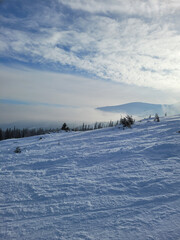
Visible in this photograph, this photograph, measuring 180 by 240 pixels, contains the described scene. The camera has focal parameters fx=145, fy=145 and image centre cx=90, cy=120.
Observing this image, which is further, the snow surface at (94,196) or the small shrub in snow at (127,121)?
the small shrub in snow at (127,121)

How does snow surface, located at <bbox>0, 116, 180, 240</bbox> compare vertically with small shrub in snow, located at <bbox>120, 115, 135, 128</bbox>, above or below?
below

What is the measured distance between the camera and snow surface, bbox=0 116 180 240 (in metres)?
2.53

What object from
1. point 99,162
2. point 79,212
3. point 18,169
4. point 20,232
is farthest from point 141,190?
point 18,169

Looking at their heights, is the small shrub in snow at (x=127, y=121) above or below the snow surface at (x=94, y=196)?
above

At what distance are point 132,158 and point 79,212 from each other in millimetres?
2839

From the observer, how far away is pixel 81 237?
95.5 inches

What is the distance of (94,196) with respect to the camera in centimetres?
340

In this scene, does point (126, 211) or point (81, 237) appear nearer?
point (81, 237)

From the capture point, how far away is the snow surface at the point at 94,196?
99.7 inches

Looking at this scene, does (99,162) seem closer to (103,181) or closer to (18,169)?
(103,181)

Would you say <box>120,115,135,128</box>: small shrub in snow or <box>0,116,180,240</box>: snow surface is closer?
<box>0,116,180,240</box>: snow surface

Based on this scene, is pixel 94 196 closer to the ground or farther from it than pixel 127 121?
closer to the ground

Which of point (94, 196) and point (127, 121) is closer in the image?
point (94, 196)

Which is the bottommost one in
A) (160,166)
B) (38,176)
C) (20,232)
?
(20,232)
